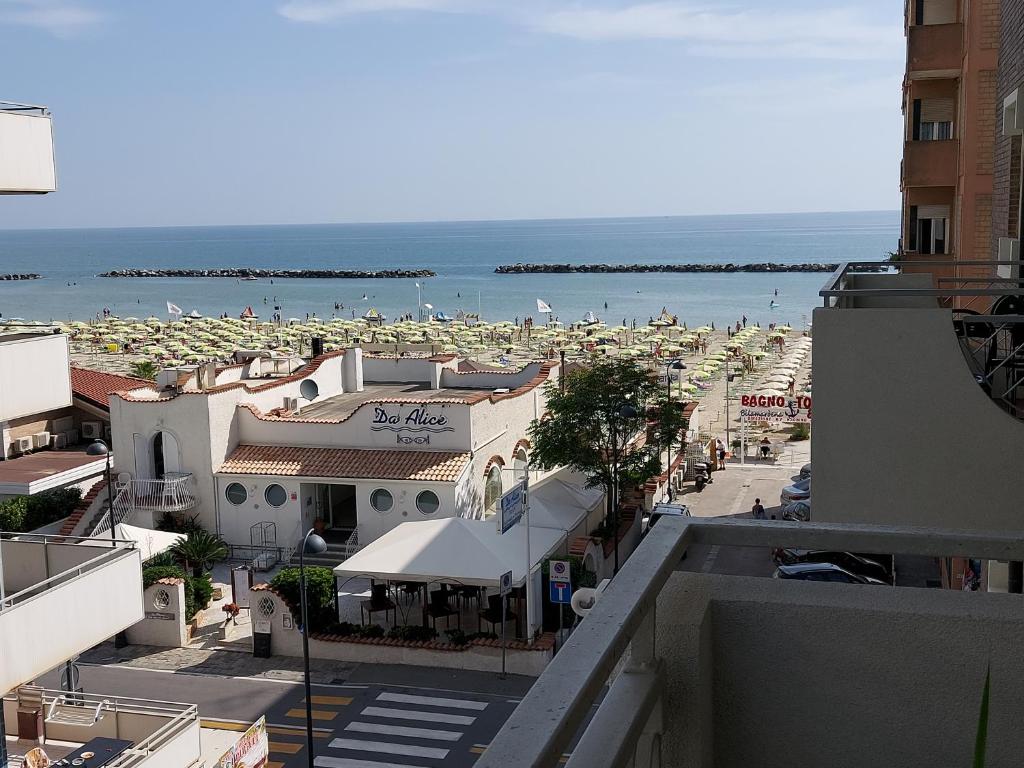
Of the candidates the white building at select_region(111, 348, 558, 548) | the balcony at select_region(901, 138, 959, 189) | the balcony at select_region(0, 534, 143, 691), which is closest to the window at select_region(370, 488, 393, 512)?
the white building at select_region(111, 348, 558, 548)

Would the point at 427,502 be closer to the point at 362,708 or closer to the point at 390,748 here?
the point at 362,708

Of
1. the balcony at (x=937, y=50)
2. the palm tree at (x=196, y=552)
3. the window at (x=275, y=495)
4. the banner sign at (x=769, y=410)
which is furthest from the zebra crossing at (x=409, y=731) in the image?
the banner sign at (x=769, y=410)

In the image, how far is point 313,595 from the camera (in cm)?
2355

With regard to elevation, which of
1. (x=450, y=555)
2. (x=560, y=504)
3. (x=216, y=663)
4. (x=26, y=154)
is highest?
(x=26, y=154)

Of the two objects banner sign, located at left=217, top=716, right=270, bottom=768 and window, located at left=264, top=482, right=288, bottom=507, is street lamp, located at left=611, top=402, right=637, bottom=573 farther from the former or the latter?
banner sign, located at left=217, top=716, right=270, bottom=768

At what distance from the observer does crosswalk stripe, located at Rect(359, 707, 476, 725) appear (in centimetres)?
1989

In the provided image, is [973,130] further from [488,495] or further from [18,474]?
[18,474]

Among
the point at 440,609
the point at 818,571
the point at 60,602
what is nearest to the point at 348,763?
the point at 440,609

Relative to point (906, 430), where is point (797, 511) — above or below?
below

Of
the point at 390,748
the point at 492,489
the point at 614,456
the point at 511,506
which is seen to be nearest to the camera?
the point at 390,748

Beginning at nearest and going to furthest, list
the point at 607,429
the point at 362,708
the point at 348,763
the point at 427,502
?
the point at 348,763
the point at 362,708
the point at 427,502
the point at 607,429

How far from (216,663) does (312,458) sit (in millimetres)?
8648

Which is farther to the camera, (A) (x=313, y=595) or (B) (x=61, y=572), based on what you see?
(A) (x=313, y=595)

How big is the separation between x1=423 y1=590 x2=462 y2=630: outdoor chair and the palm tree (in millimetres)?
7443
